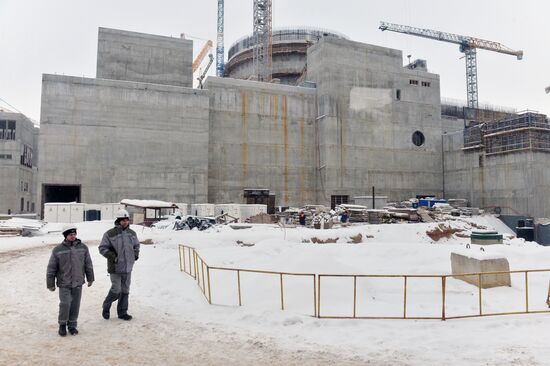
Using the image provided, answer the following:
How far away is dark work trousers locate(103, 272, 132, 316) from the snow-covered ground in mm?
346

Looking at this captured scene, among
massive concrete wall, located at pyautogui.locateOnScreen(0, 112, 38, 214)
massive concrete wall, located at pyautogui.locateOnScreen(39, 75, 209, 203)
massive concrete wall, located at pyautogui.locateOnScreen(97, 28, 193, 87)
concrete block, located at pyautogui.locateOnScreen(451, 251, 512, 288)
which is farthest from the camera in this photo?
massive concrete wall, located at pyautogui.locateOnScreen(0, 112, 38, 214)

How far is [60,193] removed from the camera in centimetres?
3978

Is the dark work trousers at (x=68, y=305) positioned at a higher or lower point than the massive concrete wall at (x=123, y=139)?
lower

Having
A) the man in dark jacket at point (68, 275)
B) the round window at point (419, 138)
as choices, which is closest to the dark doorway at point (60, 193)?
the man in dark jacket at point (68, 275)

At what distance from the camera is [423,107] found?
1991 inches

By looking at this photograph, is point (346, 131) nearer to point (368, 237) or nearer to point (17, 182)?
point (368, 237)

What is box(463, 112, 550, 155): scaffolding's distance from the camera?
137 ft

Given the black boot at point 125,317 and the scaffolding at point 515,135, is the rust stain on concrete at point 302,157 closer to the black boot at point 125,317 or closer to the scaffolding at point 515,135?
the scaffolding at point 515,135

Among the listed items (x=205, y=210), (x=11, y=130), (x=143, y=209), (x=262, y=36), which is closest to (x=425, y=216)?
(x=205, y=210)

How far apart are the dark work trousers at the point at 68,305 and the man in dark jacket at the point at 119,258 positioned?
78cm

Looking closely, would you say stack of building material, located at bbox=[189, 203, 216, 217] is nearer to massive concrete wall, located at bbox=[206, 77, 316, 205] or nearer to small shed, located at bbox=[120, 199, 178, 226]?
small shed, located at bbox=[120, 199, 178, 226]

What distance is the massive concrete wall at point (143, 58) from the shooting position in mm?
41500

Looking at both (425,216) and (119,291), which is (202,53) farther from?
(119,291)

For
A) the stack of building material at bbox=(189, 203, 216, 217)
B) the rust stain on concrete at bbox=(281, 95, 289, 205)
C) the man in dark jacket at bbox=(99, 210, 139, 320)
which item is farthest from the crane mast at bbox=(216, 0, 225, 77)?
the man in dark jacket at bbox=(99, 210, 139, 320)
